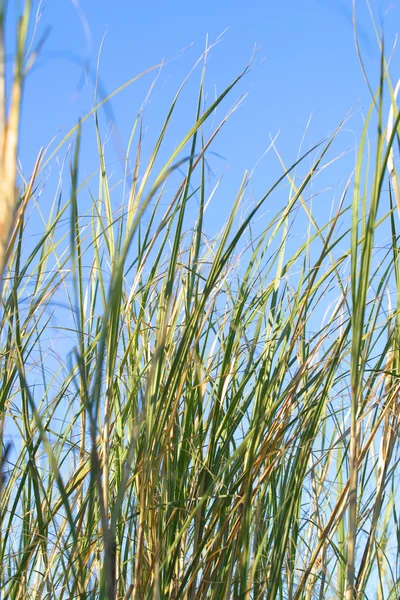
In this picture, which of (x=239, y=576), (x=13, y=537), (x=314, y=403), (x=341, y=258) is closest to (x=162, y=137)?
(x=341, y=258)

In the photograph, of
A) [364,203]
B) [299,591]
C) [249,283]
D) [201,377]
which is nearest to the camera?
[364,203]

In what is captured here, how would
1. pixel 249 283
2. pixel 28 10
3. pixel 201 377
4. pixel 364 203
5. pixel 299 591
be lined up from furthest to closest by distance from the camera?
1. pixel 249 283
2. pixel 201 377
3. pixel 299 591
4. pixel 364 203
5. pixel 28 10

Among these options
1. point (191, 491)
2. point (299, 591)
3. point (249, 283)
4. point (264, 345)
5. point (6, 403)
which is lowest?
point (299, 591)

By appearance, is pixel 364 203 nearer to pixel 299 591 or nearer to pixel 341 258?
pixel 341 258

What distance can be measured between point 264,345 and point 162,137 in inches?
15.7

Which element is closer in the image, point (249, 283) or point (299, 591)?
point (299, 591)

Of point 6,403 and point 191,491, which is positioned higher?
point 6,403

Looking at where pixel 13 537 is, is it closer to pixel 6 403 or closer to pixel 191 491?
pixel 6 403

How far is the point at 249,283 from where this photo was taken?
1272 mm

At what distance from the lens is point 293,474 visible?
1033mm

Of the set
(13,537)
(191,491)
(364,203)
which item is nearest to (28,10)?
(364,203)

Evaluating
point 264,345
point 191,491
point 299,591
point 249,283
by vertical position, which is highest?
point 249,283

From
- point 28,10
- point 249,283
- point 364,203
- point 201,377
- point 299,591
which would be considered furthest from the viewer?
point 249,283

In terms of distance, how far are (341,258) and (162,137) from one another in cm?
36
